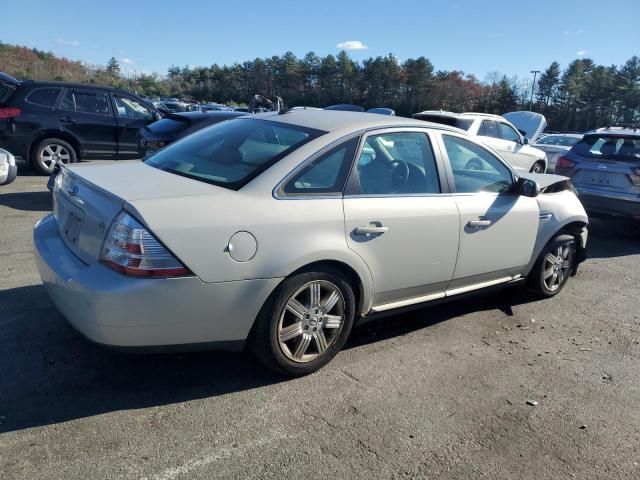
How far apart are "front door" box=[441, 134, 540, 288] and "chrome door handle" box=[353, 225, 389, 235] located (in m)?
0.81

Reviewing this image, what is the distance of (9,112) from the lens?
912 centimetres

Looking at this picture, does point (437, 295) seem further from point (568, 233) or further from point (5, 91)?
point (5, 91)

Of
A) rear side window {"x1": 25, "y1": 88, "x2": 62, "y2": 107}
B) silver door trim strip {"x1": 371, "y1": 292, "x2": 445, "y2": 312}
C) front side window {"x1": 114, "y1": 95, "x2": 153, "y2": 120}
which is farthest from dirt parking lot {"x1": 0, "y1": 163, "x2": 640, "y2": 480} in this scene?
front side window {"x1": 114, "y1": 95, "x2": 153, "y2": 120}

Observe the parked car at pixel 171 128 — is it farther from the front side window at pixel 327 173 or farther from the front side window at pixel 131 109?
the front side window at pixel 327 173

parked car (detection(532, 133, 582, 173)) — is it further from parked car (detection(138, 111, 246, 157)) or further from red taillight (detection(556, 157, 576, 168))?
parked car (detection(138, 111, 246, 157))

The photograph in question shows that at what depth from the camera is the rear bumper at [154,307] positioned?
8.96 ft

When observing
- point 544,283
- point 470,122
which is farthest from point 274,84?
point 544,283

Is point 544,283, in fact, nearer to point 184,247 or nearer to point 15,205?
point 184,247

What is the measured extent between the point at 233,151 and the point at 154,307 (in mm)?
1353

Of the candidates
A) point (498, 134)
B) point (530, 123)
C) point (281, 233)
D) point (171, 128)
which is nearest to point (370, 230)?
point (281, 233)

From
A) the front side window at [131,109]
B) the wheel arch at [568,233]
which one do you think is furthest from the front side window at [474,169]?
the front side window at [131,109]

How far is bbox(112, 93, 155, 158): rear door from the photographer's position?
10.1m

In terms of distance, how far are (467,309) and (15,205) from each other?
6271 mm

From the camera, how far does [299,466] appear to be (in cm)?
258
